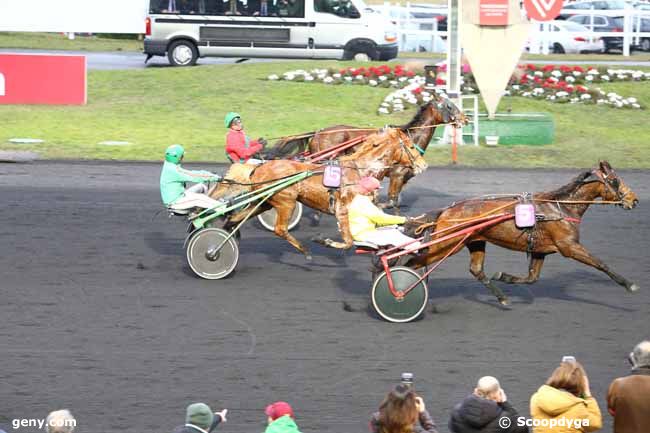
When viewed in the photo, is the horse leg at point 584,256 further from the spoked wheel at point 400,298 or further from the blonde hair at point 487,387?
the blonde hair at point 487,387

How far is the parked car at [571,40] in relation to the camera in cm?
3450

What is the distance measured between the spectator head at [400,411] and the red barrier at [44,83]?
1821cm

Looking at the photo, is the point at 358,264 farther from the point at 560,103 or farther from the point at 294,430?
the point at 560,103

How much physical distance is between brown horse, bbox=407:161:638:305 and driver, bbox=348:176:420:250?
13.0 inches

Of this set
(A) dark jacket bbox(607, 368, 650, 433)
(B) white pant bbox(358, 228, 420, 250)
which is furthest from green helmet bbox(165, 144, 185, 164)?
(A) dark jacket bbox(607, 368, 650, 433)

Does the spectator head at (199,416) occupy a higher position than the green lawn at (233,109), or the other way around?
the green lawn at (233,109)

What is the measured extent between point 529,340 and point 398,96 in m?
14.2

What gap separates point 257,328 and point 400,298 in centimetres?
134

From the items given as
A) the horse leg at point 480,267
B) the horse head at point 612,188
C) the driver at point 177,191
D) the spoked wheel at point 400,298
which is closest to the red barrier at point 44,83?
the driver at point 177,191

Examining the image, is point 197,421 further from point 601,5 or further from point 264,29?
point 601,5

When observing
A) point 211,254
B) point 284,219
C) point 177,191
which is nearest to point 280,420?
point 211,254

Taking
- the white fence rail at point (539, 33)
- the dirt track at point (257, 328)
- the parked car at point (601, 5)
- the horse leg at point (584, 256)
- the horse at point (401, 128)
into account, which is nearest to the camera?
the dirt track at point (257, 328)

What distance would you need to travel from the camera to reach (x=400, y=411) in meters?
6.05

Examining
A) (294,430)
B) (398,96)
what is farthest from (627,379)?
(398,96)
